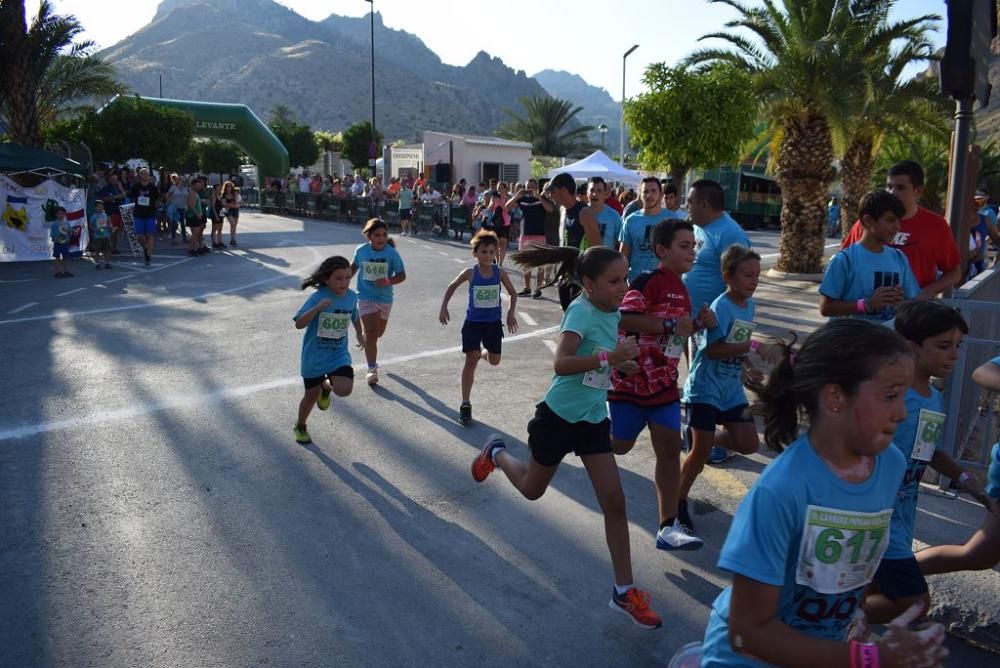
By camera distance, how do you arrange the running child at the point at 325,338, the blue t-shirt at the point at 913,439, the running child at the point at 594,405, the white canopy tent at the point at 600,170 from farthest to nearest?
the white canopy tent at the point at 600,170, the running child at the point at 325,338, the running child at the point at 594,405, the blue t-shirt at the point at 913,439

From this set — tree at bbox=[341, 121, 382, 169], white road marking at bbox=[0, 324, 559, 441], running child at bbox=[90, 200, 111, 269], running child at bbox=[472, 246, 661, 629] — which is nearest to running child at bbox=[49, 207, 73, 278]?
running child at bbox=[90, 200, 111, 269]

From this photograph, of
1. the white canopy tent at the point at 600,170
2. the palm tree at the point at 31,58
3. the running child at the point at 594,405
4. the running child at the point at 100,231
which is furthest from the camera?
the white canopy tent at the point at 600,170

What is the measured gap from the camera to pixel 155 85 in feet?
572

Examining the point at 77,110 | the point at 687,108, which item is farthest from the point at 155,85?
the point at 687,108

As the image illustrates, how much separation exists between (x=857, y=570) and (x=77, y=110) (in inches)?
1150

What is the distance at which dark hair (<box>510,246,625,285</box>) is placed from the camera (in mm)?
3756

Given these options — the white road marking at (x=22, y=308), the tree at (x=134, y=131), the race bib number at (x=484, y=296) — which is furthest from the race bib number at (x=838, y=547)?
the tree at (x=134, y=131)

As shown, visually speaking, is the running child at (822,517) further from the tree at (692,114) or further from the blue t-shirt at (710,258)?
the tree at (692,114)

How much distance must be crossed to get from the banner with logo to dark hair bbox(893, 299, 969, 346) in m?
17.3

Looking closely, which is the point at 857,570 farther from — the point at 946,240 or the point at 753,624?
the point at 946,240

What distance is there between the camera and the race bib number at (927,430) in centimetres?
299

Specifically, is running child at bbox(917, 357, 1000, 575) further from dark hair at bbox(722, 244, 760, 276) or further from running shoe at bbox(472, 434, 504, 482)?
running shoe at bbox(472, 434, 504, 482)

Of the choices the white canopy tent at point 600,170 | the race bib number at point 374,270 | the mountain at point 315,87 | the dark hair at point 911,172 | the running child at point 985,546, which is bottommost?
the running child at point 985,546

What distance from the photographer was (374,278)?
7.52 metres
